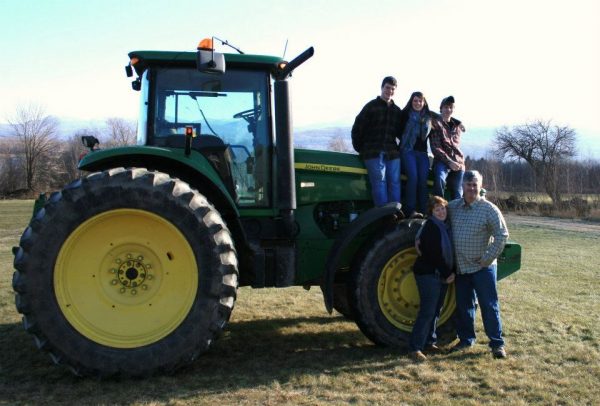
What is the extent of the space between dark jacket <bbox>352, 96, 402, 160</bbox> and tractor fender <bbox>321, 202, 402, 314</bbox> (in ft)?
2.18

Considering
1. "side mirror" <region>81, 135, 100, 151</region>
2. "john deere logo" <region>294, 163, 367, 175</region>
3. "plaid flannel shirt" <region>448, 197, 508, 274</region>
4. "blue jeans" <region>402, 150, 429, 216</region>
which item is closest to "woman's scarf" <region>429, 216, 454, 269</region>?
"plaid flannel shirt" <region>448, 197, 508, 274</region>

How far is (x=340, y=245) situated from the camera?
16.6 feet

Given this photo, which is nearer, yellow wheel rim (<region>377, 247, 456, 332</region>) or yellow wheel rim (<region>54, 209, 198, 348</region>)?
yellow wheel rim (<region>54, 209, 198, 348</region>)

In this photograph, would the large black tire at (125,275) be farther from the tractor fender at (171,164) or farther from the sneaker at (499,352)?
the sneaker at (499,352)

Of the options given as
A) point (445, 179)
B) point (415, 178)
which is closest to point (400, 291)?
point (415, 178)

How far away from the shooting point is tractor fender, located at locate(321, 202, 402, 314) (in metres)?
5.03

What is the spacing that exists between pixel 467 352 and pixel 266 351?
191cm

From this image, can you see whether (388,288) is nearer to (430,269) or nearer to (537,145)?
(430,269)

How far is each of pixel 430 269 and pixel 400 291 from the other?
439 millimetres

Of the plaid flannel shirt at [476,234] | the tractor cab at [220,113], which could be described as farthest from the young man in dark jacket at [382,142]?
the tractor cab at [220,113]

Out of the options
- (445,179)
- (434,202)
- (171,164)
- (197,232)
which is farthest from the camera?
(445,179)

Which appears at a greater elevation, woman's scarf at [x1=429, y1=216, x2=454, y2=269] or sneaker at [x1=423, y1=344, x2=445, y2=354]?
woman's scarf at [x1=429, y1=216, x2=454, y2=269]

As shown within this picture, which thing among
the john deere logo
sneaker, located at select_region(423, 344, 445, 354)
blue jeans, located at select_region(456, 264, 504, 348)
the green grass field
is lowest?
the green grass field

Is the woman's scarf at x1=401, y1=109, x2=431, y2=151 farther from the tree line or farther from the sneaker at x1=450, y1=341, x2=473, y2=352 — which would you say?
the tree line
